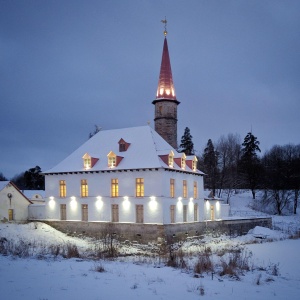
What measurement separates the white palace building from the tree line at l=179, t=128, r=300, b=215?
1919cm

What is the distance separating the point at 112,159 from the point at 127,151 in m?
1.78

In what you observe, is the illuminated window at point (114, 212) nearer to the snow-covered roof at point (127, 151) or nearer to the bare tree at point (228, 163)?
the snow-covered roof at point (127, 151)

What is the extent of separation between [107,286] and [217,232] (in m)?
27.6

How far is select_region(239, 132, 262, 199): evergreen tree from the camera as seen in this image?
6166 centimetres

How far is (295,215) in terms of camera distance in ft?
175

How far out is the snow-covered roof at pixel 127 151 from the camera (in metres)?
31.3

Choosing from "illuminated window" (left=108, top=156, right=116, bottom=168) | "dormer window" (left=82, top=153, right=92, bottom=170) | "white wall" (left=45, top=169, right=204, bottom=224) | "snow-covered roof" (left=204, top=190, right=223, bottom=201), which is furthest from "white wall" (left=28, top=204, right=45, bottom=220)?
"snow-covered roof" (left=204, top=190, right=223, bottom=201)

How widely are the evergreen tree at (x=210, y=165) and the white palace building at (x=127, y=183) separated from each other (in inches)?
899

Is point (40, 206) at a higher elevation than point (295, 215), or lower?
higher

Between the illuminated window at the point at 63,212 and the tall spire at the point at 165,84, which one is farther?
the tall spire at the point at 165,84

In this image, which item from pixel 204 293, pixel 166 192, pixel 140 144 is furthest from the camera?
pixel 140 144

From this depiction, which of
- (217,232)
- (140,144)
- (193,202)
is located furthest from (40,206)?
(217,232)

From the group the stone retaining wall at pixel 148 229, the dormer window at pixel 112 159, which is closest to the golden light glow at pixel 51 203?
the stone retaining wall at pixel 148 229

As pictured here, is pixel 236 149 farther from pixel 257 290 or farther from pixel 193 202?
pixel 257 290
